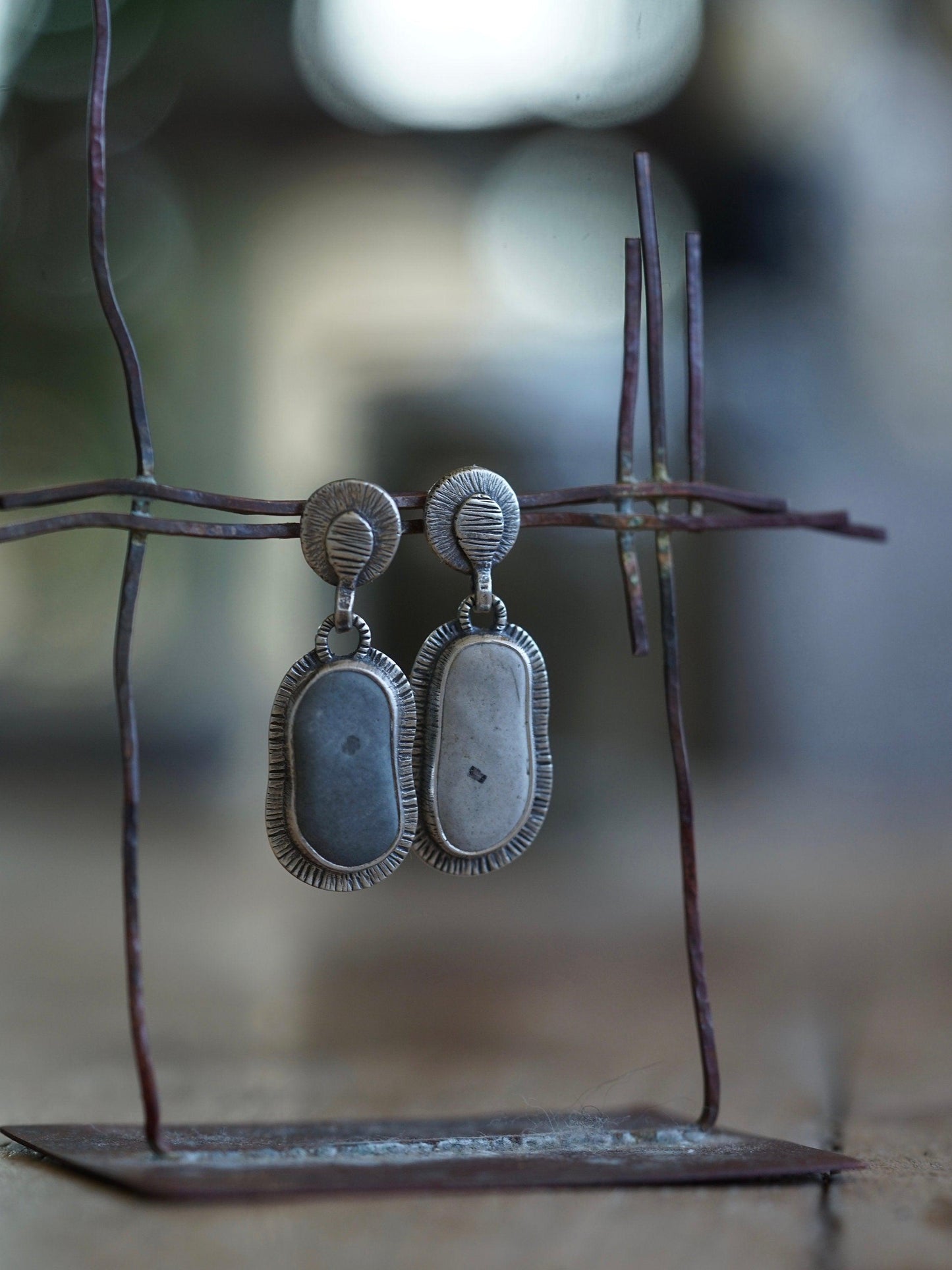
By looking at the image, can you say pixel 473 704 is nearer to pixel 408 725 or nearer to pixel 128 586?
pixel 408 725

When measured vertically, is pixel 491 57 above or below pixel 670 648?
above

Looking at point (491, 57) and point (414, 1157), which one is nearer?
point (414, 1157)

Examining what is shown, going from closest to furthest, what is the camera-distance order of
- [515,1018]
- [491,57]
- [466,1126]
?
[466,1126] → [515,1018] → [491,57]

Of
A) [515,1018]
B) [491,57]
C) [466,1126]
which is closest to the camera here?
[466,1126]

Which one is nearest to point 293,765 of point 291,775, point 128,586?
point 291,775

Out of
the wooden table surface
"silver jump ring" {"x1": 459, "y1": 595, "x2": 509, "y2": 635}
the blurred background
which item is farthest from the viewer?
the blurred background

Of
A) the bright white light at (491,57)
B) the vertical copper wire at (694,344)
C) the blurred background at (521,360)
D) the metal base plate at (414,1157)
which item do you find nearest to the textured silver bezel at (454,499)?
the vertical copper wire at (694,344)

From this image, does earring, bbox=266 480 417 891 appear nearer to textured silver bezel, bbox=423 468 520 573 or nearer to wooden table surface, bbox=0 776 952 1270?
textured silver bezel, bbox=423 468 520 573

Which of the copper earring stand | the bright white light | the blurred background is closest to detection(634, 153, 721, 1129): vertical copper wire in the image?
the copper earring stand
